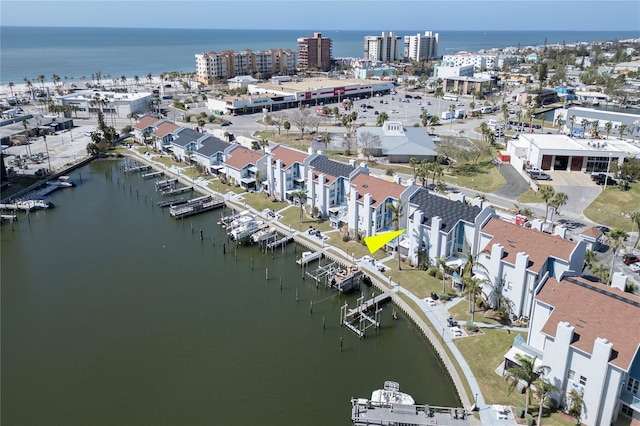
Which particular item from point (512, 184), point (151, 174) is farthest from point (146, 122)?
point (512, 184)

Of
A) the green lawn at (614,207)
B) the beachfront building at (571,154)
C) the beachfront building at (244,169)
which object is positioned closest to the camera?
the green lawn at (614,207)

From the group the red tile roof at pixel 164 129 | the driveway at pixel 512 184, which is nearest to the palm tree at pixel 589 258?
the driveway at pixel 512 184

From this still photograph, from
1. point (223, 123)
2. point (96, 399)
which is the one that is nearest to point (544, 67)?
point (223, 123)

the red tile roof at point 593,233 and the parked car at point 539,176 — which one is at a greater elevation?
the parked car at point 539,176

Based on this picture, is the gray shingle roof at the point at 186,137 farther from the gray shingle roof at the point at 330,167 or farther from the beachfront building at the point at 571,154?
the beachfront building at the point at 571,154

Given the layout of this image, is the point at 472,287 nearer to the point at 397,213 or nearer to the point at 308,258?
the point at 397,213

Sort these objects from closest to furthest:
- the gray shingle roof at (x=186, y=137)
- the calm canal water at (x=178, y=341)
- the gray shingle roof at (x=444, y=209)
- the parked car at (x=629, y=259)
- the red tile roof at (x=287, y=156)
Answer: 1. the calm canal water at (x=178, y=341)
2. the gray shingle roof at (x=444, y=209)
3. the parked car at (x=629, y=259)
4. the red tile roof at (x=287, y=156)
5. the gray shingle roof at (x=186, y=137)

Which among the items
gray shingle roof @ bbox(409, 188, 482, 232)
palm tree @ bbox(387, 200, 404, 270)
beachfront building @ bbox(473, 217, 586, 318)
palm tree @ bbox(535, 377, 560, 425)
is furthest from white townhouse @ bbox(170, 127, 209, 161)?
palm tree @ bbox(535, 377, 560, 425)
